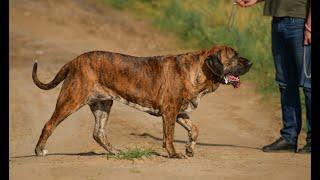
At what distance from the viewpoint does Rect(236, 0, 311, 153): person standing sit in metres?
10.0

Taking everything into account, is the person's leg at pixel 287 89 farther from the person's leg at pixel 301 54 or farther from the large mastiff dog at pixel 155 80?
the large mastiff dog at pixel 155 80

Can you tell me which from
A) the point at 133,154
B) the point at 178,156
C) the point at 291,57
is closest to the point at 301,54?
the point at 291,57

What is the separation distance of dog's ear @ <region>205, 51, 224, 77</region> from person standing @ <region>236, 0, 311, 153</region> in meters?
0.86

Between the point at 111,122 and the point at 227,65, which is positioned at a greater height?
the point at 227,65

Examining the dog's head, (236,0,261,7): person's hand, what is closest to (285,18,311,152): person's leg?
the dog's head

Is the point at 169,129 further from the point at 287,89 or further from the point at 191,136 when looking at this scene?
the point at 287,89

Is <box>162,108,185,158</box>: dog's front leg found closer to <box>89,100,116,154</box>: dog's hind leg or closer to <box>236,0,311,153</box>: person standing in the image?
<box>89,100,116,154</box>: dog's hind leg

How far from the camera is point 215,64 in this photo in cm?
976

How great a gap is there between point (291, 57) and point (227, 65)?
2.70 ft

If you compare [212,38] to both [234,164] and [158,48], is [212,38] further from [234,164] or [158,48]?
[234,164]

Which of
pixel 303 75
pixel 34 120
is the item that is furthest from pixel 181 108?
pixel 34 120

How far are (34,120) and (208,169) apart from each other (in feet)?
16.1

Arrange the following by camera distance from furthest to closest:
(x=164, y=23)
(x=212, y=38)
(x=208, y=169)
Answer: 1. (x=164, y=23)
2. (x=212, y=38)
3. (x=208, y=169)

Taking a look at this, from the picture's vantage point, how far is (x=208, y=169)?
29.6 feet
